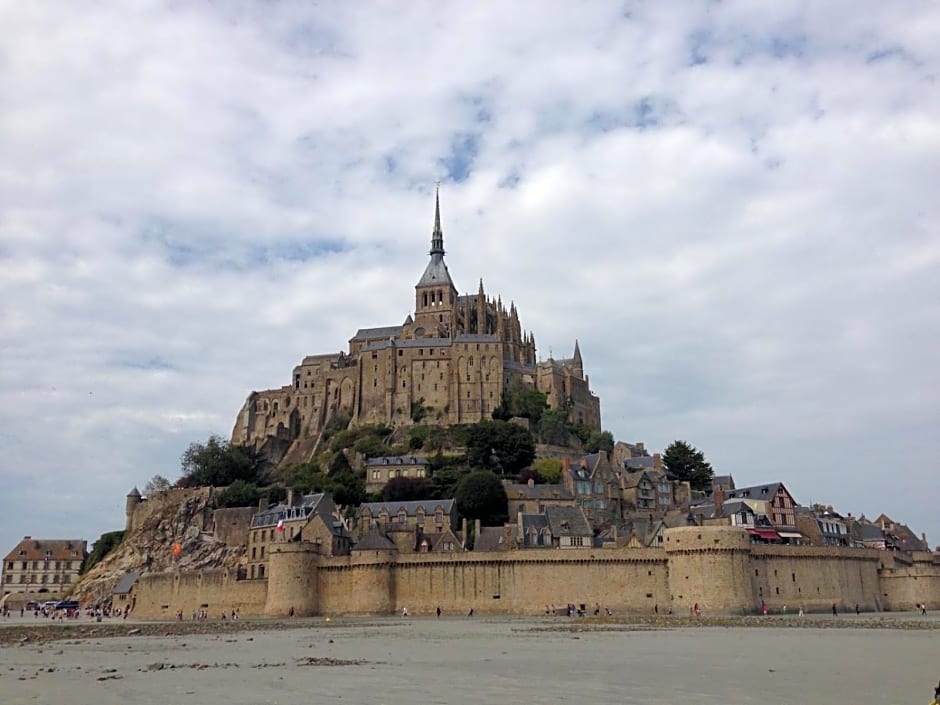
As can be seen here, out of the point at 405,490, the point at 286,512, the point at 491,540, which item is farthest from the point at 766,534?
the point at 286,512

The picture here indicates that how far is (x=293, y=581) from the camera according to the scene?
173ft

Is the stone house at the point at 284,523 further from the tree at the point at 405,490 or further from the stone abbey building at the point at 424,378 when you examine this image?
the stone abbey building at the point at 424,378

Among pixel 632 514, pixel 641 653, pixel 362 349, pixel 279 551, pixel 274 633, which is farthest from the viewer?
pixel 362 349

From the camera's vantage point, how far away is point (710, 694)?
1955 centimetres

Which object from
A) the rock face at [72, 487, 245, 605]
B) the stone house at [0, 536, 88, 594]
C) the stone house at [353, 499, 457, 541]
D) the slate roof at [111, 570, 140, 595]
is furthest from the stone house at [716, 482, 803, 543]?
the stone house at [0, 536, 88, 594]

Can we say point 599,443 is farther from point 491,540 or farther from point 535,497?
point 491,540

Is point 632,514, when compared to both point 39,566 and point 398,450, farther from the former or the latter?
point 39,566

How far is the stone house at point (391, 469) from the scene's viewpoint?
7562 centimetres

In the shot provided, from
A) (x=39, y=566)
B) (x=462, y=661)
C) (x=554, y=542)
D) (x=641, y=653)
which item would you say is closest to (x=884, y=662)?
(x=641, y=653)

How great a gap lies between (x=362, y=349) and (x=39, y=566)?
39.2 meters

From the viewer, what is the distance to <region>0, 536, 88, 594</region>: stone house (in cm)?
8975

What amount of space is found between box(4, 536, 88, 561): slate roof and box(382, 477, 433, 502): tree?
4029cm

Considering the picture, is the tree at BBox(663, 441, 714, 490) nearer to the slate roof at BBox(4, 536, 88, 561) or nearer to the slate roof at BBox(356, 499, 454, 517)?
the slate roof at BBox(356, 499, 454, 517)

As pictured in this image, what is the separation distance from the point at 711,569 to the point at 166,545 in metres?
43.0
